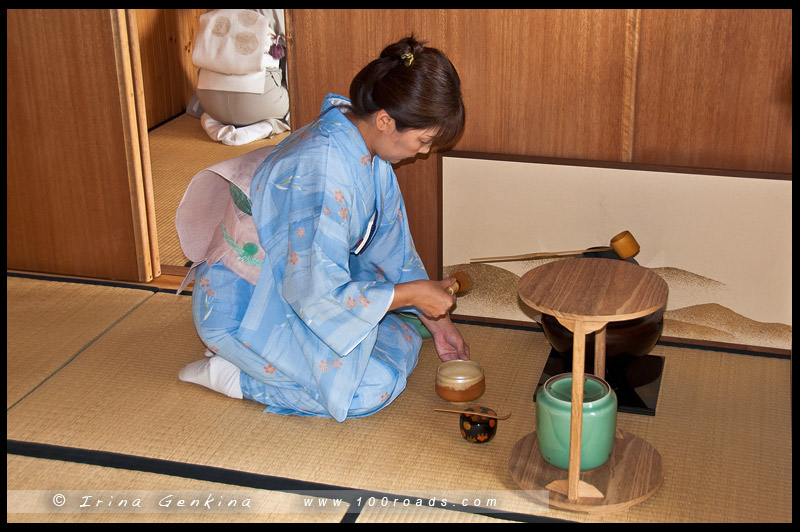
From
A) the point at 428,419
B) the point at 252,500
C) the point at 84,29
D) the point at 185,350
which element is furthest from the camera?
the point at 84,29

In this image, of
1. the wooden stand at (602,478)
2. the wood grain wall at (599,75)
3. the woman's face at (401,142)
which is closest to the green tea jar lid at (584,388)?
the wooden stand at (602,478)

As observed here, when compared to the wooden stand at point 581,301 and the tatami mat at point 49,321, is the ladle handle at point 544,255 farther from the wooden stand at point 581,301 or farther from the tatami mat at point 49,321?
the tatami mat at point 49,321

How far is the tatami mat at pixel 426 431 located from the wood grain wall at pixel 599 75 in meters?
0.69

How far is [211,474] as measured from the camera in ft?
8.16

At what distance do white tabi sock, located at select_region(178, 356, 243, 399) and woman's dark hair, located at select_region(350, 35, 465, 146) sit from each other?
0.93m

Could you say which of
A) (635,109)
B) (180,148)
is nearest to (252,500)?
(635,109)

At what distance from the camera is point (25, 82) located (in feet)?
11.7

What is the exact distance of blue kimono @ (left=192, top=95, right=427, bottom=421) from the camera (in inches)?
101

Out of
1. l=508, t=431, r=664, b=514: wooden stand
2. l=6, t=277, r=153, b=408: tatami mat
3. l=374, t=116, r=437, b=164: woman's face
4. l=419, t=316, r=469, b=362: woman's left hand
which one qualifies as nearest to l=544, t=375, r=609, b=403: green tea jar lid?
l=508, t=431, r=664, b=514: wooden stand

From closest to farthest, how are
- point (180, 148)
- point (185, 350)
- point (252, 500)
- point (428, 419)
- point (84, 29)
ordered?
point (252, 500), point (428, 419), point (185, 350), point (84, 29), point (180, 148)

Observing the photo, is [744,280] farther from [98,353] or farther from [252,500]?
[98,353]

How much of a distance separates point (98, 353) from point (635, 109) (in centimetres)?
197

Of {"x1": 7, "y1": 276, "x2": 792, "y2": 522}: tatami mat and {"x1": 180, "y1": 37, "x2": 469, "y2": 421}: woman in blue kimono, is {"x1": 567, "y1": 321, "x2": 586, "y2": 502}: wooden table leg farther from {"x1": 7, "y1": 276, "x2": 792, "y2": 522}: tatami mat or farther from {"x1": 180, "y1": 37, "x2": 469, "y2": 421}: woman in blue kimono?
{"x1": 180, "y1": 37, "x2": 469, "y2": 421}: woman in blue kimono

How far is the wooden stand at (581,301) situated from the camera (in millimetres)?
2133
